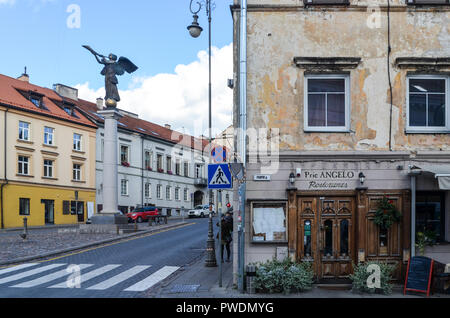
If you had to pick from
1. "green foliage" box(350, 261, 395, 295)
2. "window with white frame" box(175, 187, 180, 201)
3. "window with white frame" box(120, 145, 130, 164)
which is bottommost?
"window with white frame" box(175, 187, 180, 201)

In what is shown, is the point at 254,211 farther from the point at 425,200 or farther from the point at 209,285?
the point at 425,200

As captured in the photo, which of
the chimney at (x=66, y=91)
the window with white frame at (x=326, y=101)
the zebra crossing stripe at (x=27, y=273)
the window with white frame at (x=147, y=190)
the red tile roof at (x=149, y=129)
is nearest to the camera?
the window with white frame at (x=326, y=101)

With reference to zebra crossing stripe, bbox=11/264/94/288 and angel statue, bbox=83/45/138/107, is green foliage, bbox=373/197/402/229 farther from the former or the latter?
angel statue, bbox=83/45/138/107

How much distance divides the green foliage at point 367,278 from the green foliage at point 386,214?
39.9 inches

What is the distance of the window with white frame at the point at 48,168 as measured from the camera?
42.5m

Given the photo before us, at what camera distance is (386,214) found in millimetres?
11891

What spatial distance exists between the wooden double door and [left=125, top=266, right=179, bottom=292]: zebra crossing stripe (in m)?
3.86

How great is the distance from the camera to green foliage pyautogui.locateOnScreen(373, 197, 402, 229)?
11862 mm

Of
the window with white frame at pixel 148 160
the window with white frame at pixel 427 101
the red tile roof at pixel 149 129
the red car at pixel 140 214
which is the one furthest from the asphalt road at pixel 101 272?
the window with white frame at pixel 148 160

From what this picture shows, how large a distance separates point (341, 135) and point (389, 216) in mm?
2284

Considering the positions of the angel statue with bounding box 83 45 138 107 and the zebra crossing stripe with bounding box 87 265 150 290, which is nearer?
the zebra crossing stripe with bounding box 87 265 150 290

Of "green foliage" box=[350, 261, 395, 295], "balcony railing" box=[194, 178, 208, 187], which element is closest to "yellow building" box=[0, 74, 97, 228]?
"balcony railing" box=[194, 178, 208, 187]

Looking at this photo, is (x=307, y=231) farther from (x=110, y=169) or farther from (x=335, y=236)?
(x=110, y=169)

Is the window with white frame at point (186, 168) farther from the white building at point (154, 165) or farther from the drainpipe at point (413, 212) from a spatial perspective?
the drainpipe at point (413, 212)
